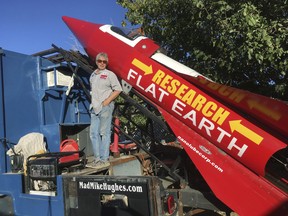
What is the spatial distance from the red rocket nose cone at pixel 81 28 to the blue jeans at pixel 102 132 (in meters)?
1.61

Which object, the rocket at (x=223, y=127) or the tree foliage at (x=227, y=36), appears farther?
the tree foliage at (x=227, y=36)

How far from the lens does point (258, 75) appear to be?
6.53m

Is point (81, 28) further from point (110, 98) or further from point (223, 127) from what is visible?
point (223, 127)

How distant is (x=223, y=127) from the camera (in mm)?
4270

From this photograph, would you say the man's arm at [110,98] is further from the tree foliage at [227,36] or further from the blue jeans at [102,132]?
the tree foliage at [227,36]

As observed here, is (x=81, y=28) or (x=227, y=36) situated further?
(x=81, y=28)

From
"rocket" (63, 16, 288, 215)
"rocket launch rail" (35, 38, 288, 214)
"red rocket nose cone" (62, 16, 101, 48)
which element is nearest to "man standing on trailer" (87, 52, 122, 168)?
"rocket launch rail" (35, 38, 288, 214)

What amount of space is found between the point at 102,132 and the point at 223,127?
5.62 feet

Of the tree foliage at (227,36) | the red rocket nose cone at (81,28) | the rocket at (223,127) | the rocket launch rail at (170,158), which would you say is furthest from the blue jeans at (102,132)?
the tree foliage at (227,36)

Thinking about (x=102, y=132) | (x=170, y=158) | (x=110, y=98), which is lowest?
(x=170, y=158)

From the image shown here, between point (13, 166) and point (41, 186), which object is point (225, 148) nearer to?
point (41, 186)

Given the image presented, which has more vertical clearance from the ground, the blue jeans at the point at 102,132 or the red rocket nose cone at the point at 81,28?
the red rocket nose cone at the point at 81,28

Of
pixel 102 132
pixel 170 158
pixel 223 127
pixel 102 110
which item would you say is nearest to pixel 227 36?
pixel 223 127

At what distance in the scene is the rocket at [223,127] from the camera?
3.91 meters
